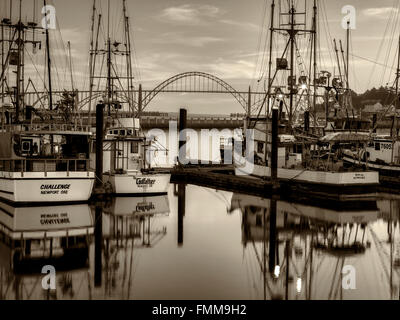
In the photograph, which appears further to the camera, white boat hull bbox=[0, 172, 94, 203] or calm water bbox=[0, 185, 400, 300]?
white boat hull bbox=[0, 172, 94, 203]

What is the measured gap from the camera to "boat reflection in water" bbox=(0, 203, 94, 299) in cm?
1758

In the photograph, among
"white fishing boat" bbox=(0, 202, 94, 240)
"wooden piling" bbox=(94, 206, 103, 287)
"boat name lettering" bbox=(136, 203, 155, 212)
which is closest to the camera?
"wooden piling" bbox=(94, 206, 103, 287)

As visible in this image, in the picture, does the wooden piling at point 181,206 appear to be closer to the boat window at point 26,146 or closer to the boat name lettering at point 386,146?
the boat window at point 26,146

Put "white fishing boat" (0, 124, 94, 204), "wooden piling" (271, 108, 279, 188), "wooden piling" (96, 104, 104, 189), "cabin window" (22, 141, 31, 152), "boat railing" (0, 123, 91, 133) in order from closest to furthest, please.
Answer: "white fishing boat" (0, 124, 94, 204)
"boat railing" (0, 123, 91, 133)
"cabin window" (22, 141, 31, 152)
"wooden piling" (96, 104, 104, 189)
"wooden piling" (271, 108, 279, 188)

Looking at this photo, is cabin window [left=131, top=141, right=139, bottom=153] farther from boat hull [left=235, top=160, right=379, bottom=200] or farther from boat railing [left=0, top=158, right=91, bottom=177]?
boat hull [left=235, top=160, right=379, bottom=200]

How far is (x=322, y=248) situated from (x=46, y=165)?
614 inches

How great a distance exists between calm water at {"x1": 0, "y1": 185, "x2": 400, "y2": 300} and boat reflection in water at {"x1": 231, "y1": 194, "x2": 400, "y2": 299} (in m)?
0.04

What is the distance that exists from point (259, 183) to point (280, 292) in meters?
21.1

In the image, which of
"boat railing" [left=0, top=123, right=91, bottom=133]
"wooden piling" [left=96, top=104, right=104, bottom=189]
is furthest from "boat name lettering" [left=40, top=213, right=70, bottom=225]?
"wooden piling" [left=96, top=104, right=104, bottom=189]

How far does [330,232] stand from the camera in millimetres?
26750

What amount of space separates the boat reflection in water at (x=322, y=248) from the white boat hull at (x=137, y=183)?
16.5 feet

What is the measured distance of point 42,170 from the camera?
103 ft

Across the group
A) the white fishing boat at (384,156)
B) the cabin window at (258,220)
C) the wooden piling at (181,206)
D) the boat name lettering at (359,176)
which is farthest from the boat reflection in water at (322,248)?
the white fishing boat at (384,156)

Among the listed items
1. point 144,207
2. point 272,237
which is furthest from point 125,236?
point 144,207
